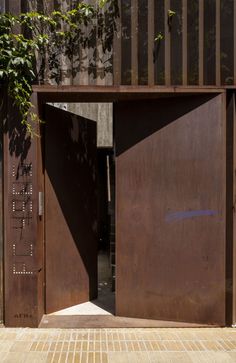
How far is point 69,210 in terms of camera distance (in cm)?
617

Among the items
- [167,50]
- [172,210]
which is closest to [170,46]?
[167,50]

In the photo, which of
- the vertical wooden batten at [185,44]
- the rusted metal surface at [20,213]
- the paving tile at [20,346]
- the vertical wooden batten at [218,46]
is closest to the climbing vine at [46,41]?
the rusted metal surface at [20,213]

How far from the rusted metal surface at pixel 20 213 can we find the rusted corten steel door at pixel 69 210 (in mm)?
Result: 457

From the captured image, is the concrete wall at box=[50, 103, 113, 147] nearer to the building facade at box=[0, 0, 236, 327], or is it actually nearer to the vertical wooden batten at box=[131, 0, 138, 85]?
the building facade at box=[0, 0, 236, 327]

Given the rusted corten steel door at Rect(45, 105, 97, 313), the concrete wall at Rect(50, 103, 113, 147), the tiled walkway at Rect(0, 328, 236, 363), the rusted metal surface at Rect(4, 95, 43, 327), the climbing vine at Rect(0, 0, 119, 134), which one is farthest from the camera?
the concrete wall at Rect(50, 103, 113, 147)

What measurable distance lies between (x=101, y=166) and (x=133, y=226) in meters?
6.18

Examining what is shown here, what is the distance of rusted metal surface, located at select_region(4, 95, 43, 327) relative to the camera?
211 inches

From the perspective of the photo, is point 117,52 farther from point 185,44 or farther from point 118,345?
point 118,345

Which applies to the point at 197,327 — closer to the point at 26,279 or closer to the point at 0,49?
→ the point at 26,279

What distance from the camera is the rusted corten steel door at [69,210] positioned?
5.90 meters

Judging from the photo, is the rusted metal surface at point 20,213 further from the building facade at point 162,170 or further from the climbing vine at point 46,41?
the climbing vine at point 46,41

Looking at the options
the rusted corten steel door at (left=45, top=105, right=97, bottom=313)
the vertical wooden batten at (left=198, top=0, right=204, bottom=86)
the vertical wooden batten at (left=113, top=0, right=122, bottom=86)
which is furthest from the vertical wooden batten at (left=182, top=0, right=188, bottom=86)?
the rusted corten steel door at (left=45, top=105, right=97, bottom=313)

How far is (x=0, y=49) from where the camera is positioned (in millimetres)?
5199

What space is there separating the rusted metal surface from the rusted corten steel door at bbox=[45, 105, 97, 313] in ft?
1.50
